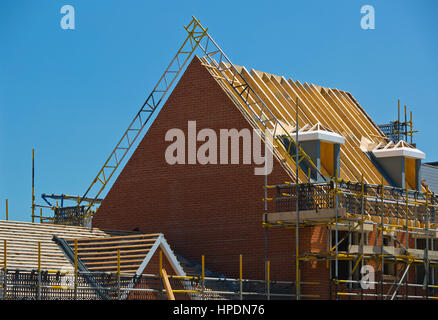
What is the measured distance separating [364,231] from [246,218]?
16.0 ft

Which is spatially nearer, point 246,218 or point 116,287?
point 116,287

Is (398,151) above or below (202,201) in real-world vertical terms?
above

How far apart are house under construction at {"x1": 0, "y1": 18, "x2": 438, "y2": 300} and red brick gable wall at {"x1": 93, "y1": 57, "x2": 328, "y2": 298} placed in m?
0.05

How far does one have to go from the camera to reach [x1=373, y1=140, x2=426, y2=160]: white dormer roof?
45.9m

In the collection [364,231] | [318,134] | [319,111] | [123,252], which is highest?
[319,111]

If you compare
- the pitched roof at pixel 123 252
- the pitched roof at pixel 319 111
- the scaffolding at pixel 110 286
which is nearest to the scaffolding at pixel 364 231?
the pitched roof at pixel 319 111

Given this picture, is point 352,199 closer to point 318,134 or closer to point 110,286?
point 318,134

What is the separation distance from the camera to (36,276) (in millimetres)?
34406

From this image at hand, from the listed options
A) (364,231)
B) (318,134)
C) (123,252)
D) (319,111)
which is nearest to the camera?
(123,252)

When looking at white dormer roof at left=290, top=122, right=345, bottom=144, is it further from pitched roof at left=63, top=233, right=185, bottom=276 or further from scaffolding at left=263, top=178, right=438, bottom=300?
pitched roof at left=63, top=233, right=185, bottom=276

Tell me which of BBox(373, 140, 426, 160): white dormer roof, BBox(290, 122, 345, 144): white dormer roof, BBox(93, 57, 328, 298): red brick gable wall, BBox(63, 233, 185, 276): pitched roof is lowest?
BBox(63, 233, 185, 276): pitched roof

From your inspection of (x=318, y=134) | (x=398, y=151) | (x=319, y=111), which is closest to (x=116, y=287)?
(x=318, y=134)

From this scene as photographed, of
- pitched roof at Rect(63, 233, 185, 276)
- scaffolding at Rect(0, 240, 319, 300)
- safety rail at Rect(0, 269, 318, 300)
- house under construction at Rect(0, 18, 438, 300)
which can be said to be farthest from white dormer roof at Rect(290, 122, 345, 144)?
pitched roof at Rect(63, 233, 185, 276)

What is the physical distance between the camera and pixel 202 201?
43.1 metres
